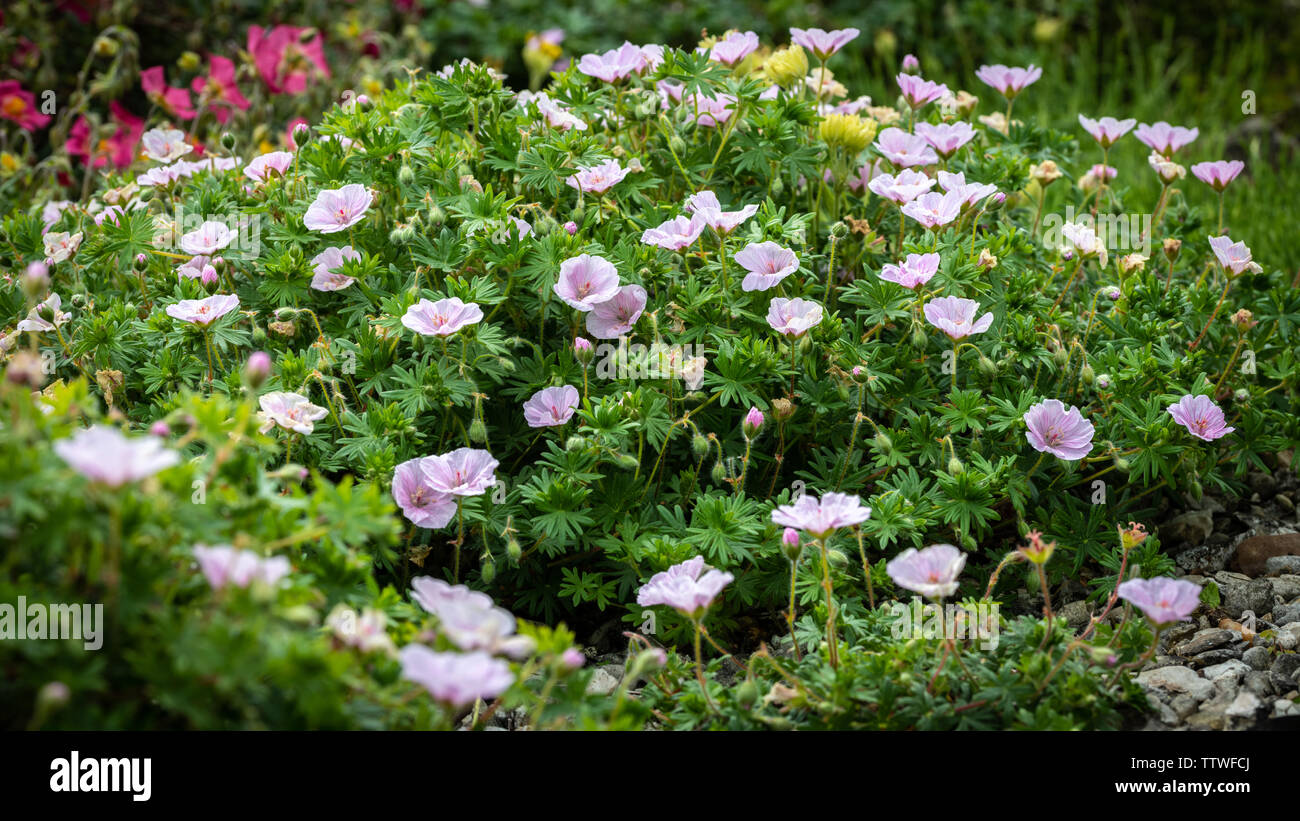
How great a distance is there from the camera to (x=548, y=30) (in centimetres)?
533

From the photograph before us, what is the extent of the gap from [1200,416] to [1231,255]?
461 millimetres

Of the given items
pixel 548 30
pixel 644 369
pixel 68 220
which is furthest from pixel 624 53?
pixel 548 30

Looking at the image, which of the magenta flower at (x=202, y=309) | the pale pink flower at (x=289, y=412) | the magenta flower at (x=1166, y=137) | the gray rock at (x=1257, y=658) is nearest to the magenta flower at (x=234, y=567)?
the pale pink flower at (x=289, y=412)

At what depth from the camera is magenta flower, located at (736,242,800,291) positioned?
2133 millimetres

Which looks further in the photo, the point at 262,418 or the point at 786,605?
the point at 786,605

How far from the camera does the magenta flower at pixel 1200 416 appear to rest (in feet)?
7.04

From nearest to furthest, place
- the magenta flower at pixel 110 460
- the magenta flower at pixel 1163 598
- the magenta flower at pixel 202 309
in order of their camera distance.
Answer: the magenta flower at pixel 110 460 → the magenta flower at pixel 1163 598 → the magenta flower at pixel 202 309

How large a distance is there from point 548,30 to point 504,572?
→ 3.79 metres

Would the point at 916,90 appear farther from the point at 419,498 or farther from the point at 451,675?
the point at 451,675

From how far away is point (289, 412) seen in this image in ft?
6.27

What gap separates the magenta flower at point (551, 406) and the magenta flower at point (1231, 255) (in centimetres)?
145

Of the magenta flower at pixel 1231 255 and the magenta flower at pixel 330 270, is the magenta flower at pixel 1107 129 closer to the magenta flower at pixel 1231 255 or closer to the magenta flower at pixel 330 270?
the magenta flower at pixel 1231 255

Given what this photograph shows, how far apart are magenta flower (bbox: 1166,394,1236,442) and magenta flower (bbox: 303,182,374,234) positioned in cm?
165
